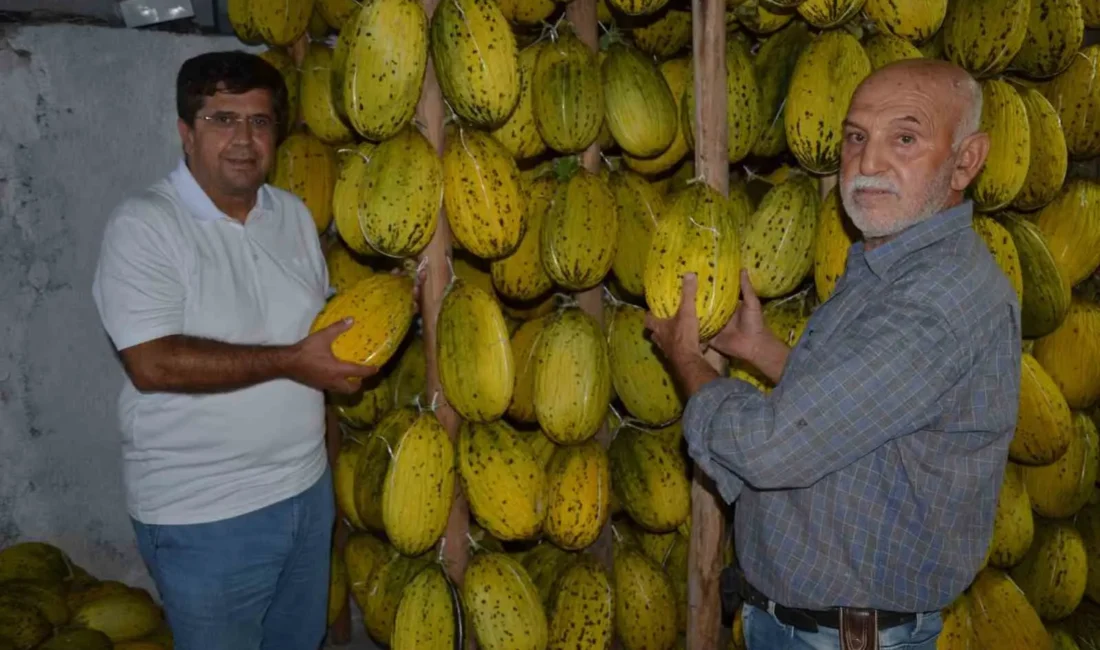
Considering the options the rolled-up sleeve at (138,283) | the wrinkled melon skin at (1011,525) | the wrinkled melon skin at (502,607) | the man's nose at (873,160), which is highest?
the man's nose at (873,160)

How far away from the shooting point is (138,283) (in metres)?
2.28

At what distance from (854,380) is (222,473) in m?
1.55

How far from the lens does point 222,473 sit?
2.44 m

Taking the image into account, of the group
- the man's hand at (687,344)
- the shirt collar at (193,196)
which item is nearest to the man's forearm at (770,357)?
the man's hand at (687,344)


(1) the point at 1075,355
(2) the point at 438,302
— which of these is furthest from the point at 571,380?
(1) the point at 1075,355

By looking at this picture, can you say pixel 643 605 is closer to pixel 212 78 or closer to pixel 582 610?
pixel 582 610

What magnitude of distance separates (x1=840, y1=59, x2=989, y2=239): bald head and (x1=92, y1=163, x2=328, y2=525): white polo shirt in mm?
1455

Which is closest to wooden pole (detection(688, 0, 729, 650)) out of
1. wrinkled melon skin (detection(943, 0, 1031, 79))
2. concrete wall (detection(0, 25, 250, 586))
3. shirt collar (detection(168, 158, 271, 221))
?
wrinkled melon skin (detection(943, 0, 1031, 79))

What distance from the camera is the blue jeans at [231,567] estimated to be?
2.42 metres

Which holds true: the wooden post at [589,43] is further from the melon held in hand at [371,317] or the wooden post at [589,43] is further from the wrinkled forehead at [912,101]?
the wrinkled forehead at [912,101]

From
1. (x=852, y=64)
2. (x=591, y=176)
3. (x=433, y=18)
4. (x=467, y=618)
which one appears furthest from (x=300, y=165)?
(x=852, y=64)

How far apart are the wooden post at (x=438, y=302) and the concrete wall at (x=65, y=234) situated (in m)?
1.26

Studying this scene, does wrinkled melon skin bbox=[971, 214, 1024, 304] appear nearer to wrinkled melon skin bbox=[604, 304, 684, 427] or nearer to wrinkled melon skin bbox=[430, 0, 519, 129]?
wrinkled melon skin bbox=[604, 304, 684, 427]

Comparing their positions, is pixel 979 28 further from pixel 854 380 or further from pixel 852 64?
pixel 854 380
